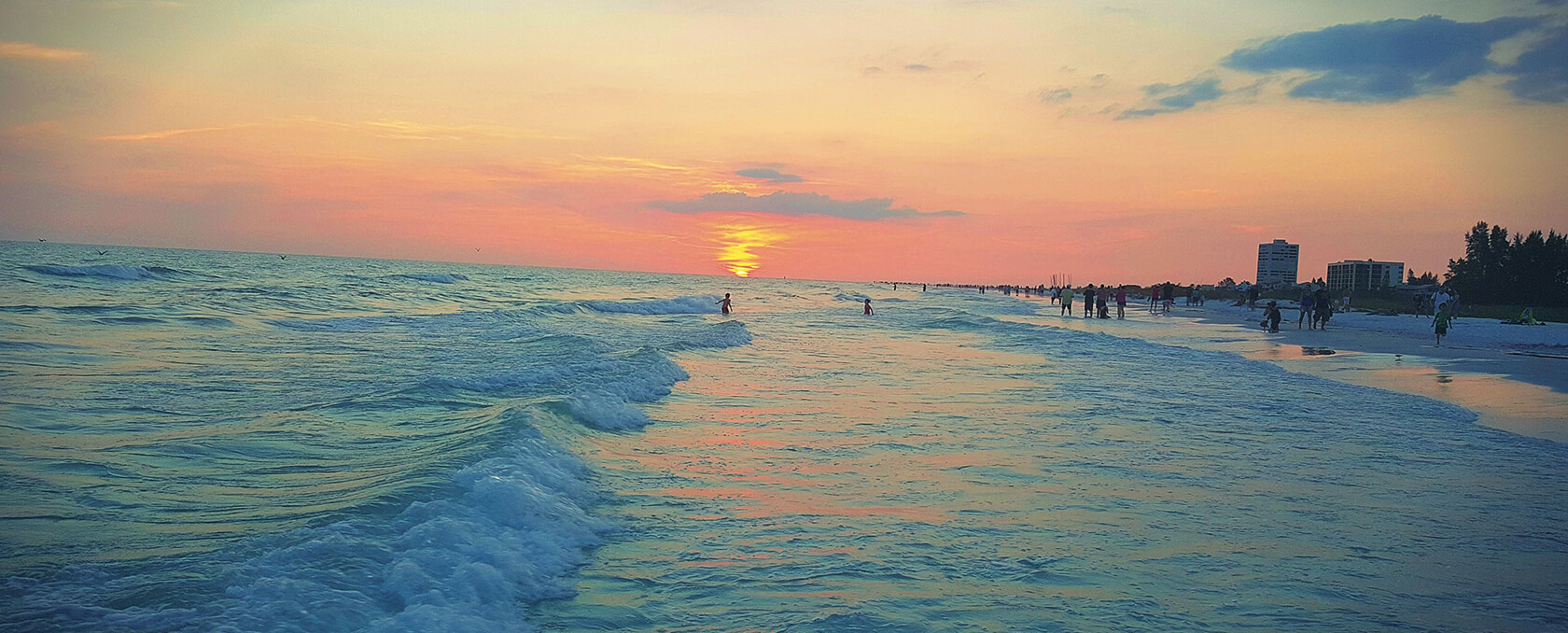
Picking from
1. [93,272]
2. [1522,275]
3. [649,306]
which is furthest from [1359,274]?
[93,272]

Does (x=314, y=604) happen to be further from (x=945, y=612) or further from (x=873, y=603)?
(x=945, y=612)

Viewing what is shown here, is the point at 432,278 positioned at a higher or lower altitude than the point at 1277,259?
lower

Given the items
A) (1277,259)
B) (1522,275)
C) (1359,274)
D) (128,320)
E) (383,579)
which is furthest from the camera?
(1277,259)

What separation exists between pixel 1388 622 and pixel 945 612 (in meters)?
2.38

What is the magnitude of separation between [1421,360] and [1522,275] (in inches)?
1218

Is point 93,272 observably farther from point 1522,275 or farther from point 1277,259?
point 1277,259

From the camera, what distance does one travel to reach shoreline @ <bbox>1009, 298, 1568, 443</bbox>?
1293cm

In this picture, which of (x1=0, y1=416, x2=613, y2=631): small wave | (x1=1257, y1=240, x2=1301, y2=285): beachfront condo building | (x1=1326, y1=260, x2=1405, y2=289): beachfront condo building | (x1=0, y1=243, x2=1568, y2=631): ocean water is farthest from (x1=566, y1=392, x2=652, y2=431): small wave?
(x1=1257, y1=240, x2=1301, y2=285): beachfront condo building

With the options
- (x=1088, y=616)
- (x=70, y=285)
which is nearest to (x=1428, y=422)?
(x=1088, y=616)

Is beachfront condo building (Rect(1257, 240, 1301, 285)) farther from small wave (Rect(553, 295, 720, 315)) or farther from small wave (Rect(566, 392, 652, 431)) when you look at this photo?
small wave (Rect(566, 392, 652, 431))

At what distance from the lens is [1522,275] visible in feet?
140

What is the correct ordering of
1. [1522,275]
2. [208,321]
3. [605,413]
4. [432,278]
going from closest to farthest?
1. [605,413]
2. [208,321]
3. [1522,275]
4. [432,278]

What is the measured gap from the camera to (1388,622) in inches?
176

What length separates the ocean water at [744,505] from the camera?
465cm
